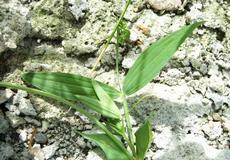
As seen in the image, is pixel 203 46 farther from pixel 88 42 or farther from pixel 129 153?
pixel 129 153

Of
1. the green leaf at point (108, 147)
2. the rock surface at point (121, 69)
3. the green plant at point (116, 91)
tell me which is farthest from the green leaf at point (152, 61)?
the green leaf at point (108, 147)

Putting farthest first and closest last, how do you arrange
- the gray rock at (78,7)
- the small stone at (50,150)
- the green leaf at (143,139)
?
the gray rock at (78,7), the small stone at (50,150), the green leaf at (143,139)

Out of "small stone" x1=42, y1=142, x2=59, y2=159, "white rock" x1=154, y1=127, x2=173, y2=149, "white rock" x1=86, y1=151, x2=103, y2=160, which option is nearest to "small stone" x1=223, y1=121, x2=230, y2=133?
"white rock" x1=154, y1=127, x2=173, y2=149

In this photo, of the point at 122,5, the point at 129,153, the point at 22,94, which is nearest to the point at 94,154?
the point at 129,153

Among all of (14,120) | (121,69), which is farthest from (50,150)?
(121,69)

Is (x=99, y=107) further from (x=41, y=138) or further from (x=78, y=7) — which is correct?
(x=78, y=7)

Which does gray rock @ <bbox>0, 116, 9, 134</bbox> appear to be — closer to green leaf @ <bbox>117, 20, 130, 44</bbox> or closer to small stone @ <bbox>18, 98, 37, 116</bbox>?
small stone @ <bbox>18, 98, 37, 116</bbox>

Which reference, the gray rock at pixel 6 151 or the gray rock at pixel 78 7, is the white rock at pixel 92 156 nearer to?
the gray rock at pixel 6 151
